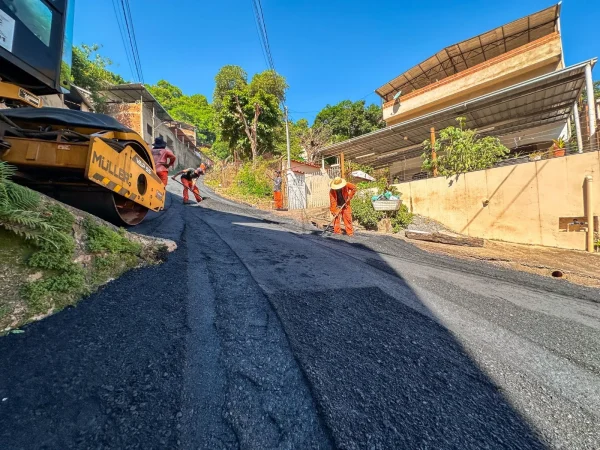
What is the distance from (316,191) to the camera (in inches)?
499

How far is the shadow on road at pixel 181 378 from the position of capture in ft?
3.02

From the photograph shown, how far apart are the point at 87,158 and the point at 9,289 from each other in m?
1.51

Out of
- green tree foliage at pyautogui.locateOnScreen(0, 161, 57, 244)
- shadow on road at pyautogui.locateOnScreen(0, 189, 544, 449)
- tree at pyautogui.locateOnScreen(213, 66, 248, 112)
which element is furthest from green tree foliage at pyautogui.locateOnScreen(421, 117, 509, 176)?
tree at pyautogui.locateOnScreen(213, 66, 248, 112)

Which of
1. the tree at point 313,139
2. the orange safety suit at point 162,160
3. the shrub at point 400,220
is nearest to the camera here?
the orange safety suit at point 162,160

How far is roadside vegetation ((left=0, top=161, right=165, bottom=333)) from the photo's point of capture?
1.44 metres

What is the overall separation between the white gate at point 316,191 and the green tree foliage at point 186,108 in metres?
35.4

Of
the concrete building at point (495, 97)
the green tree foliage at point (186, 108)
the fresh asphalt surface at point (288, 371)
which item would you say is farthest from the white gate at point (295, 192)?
the green tree foliage at point (186, 108)

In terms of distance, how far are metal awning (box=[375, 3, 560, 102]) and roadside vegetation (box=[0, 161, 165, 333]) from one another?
1945cm

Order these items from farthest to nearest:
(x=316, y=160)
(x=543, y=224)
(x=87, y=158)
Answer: (x=316, y=160) < (x=543, y=224) < (x=87, y=158)

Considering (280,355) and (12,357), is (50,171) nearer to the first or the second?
(12,357)

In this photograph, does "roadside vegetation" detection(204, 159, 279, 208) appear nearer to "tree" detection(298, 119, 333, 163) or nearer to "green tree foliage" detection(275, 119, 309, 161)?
"green tree foliage" detection(275, 119, 309, 161)

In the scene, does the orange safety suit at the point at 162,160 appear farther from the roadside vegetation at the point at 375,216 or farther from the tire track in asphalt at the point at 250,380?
the roadside vegetation at the point at 375,216

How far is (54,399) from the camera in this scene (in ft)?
3.24

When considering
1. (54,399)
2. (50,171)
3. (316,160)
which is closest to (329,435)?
(54,399)
